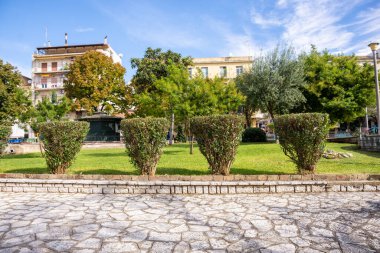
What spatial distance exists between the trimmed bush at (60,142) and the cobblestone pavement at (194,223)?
5.35 feet

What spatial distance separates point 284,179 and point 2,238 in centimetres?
568

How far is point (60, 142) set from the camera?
7.38 m

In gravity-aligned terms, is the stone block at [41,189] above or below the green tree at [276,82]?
below

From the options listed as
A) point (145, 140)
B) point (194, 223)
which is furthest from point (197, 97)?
point (194, 223)

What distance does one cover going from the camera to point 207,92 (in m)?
14.8

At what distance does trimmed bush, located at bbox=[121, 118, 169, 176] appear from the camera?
697 cm

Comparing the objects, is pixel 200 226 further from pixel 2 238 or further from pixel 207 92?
pixel 207 92

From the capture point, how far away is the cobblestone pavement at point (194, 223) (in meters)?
3.34

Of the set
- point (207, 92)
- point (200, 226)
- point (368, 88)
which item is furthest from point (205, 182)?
point (368, 88)

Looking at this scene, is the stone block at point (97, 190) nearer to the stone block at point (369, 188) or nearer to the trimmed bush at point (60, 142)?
the trimmed bush at point (60, 142)

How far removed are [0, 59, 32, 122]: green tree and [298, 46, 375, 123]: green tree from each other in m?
26.1

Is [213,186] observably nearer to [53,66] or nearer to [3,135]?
[3,135]

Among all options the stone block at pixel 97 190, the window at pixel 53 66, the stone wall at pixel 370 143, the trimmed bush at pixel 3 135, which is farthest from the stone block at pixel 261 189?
the window at pixel 53 66

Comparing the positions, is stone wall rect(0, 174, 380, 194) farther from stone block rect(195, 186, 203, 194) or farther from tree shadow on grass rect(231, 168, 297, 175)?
tree shadow on grass rect(231, 168, 297, 175)
